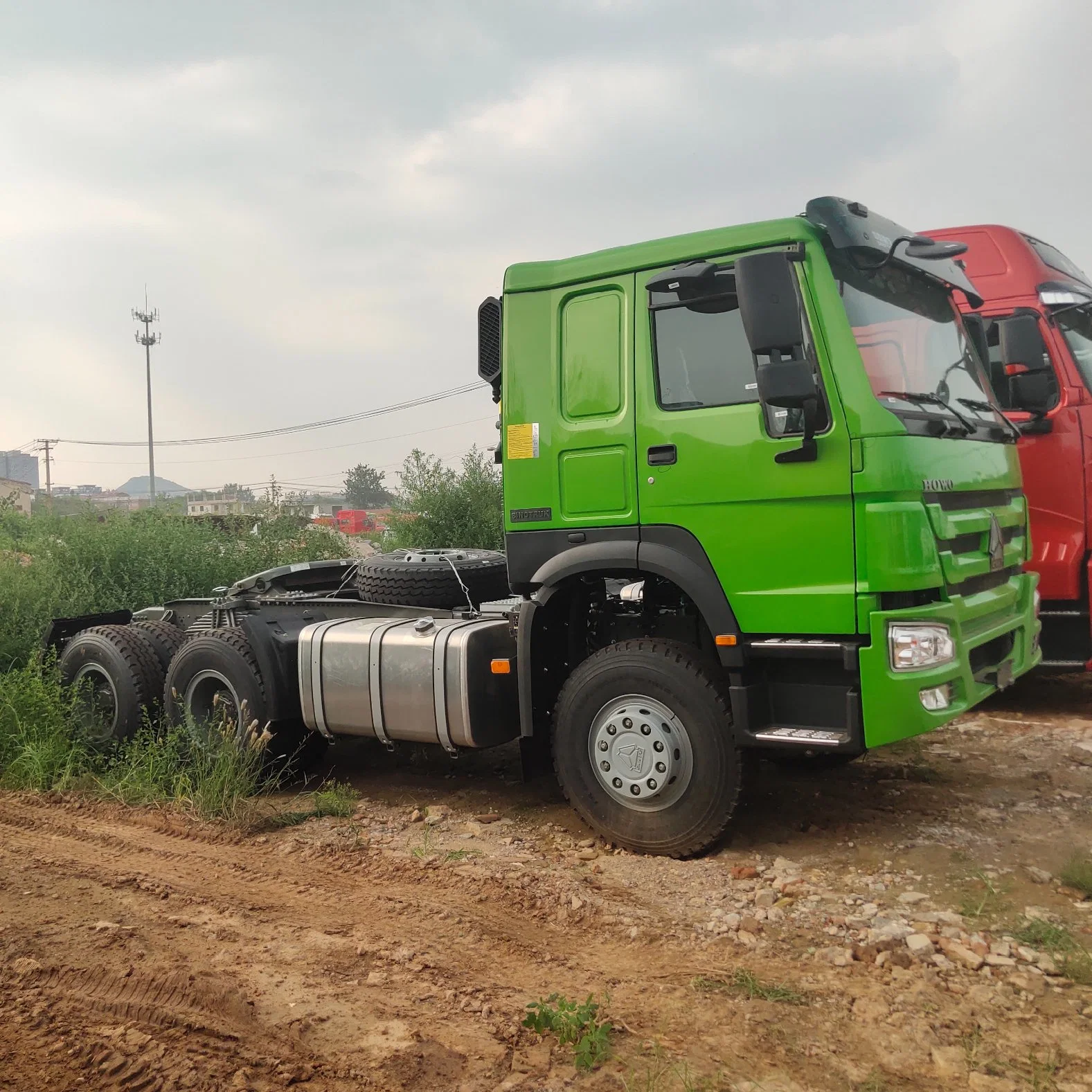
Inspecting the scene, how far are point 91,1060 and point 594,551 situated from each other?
2.86 m

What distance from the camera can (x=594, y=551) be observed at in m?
4.73

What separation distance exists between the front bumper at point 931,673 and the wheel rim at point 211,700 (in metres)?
3.74

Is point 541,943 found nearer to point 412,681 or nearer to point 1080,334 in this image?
point 412,681

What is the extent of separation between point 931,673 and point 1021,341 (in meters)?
2.67

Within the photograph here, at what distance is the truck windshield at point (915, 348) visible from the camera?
14.2ft

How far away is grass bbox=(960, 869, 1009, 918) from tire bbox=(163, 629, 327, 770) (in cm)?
384

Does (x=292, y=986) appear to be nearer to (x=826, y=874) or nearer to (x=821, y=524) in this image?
(x=826, y=874)

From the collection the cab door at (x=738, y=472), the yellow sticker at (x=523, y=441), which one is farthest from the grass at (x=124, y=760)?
the cab door at (x=738, y=472)

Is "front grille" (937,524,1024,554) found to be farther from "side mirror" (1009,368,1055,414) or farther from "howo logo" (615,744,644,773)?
"howo logo" (615,744,644,773)

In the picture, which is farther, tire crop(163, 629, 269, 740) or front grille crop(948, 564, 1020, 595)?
tire crop(163, 629, 269, 740)

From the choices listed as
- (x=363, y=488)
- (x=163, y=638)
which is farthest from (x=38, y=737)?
(x=363, y=488)

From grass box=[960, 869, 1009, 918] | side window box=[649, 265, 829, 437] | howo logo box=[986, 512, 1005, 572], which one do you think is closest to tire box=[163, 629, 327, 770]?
side window box=[649, 265, 829, 437]

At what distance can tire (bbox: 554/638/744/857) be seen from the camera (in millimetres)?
4422

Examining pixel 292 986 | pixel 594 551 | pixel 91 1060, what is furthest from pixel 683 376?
pixel 91 1060
